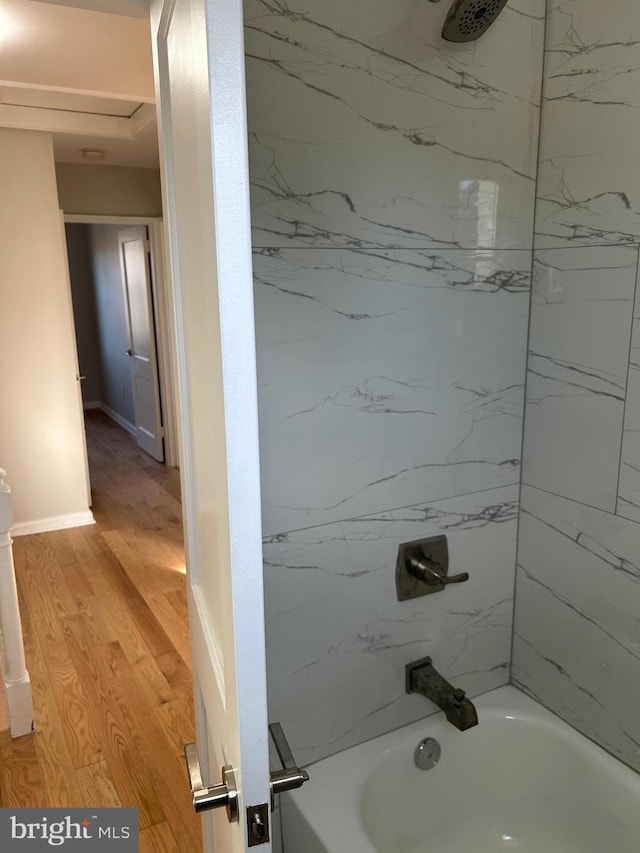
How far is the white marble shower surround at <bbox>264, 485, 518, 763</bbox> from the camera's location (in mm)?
1476

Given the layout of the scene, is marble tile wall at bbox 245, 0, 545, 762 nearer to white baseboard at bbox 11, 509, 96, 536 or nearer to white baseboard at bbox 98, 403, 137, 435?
white baseboard at bbox 11, 509, 96, 536

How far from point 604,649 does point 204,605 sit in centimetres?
106

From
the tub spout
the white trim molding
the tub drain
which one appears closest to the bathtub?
the tub drain

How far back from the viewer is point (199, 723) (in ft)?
4.28

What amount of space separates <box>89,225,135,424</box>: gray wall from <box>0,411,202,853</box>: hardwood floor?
2668mm

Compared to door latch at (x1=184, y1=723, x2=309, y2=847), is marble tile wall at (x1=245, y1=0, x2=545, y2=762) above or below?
above

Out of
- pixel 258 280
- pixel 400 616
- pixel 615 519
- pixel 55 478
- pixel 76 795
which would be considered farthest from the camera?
pixel 55 478

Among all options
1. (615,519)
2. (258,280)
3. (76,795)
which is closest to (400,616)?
(615,519)

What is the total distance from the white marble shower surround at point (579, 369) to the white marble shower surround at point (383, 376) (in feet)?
0.18

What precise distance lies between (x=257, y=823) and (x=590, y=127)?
153cm

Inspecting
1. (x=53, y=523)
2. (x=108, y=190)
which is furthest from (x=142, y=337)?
(x=53, y=523)

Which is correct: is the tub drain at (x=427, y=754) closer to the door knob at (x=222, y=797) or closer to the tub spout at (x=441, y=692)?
the tub spout at (x=441, y=692)

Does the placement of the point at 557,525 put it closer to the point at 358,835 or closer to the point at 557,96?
the point at 358,835

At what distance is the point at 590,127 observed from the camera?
1.44m
